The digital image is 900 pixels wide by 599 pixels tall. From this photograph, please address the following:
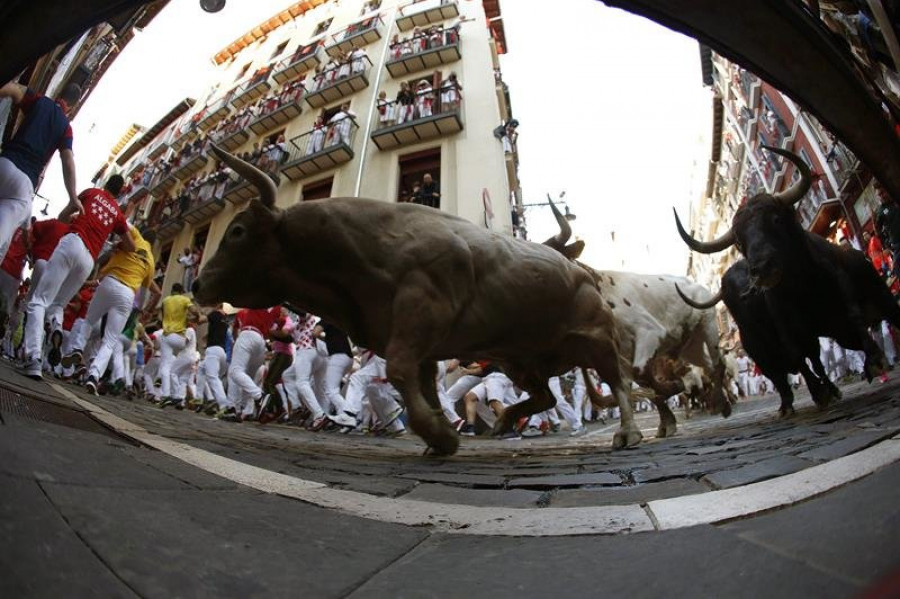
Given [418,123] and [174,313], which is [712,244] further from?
[418,123]

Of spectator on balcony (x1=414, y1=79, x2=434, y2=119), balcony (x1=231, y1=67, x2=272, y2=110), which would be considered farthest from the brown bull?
balcony (x1=231, y1=67, x2=272, y2=110)

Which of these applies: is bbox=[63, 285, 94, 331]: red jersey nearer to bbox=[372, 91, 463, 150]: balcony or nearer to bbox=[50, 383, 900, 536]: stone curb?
bbox=[50, 383, 900, 536]: stone curb

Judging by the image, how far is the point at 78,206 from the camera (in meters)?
5.12

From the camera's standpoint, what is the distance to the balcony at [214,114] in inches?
1105

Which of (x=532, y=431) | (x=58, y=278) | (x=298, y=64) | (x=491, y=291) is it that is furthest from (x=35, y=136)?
(x=298, y=64)

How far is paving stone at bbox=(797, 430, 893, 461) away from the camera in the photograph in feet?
6.58

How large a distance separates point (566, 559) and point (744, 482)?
1042mm

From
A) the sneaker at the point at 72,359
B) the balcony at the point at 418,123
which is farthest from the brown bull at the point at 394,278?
the balcony at the point at 418,123

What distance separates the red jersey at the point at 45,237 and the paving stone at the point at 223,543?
6.79 m

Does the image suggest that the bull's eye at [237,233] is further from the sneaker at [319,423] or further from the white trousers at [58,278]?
the sneaker at [319,423]

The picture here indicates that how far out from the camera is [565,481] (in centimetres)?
242

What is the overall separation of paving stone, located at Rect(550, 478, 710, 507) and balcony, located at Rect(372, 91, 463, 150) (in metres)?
18.1

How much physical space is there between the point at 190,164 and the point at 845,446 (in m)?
29.8

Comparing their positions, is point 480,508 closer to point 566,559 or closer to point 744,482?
point 566,559
